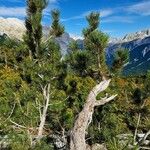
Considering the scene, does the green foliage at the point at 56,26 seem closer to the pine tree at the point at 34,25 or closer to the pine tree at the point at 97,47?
the pine tree at the point at 34,25

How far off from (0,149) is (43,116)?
5574 millimetres

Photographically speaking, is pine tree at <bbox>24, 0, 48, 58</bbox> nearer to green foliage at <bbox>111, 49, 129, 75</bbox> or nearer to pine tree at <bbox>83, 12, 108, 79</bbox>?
pine tree at <bbox>83, 12, 108, 79</bbox>

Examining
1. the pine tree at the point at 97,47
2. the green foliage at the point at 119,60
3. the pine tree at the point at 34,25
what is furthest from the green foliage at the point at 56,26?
the green foliage at the point at 119,60

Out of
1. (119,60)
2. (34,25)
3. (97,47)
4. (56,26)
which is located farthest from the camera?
(56,26)

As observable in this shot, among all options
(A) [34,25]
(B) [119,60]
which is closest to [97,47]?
(B) [119,60]

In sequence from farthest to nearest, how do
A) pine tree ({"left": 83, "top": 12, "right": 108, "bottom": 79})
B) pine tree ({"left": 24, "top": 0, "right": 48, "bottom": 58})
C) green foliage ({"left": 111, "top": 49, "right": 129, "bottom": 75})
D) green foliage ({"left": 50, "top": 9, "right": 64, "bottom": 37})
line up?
1. green foliage ({"left": 50, "top": 9, "right": 64, "bottom": 37})
2. pine tree ({"left": 24, "top": 0, "right": 48, "bottom": 58})
3. green foliage ({"left": 111, "top": 49, "right": 129, "bottom": 75})
4. pine tree ({"left": 83, "top": 12, "right": 108, "bottom": 79})

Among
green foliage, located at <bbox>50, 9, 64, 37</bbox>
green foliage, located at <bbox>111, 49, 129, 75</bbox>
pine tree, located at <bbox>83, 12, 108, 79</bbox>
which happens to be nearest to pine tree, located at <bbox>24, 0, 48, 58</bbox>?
green foliage, located at <bbox>50, 9, 64, 37</bbox>

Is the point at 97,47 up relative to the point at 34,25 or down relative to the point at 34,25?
down

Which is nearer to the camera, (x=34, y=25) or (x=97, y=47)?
(x=97, y=47)

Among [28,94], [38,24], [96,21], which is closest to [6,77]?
[28,94]

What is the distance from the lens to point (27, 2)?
1026 inches

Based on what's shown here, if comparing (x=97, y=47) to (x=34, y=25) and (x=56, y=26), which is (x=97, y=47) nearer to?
(x=34, y=25)

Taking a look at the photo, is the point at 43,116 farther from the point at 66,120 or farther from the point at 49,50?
the point at 49,50

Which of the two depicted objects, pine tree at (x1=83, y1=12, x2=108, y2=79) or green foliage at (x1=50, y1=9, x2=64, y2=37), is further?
green foliage at (x1=50, y1=9, x2=64, y2=37)
